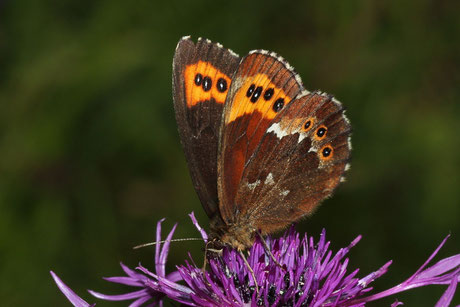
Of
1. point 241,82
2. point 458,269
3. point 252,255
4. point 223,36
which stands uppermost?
point 223,36

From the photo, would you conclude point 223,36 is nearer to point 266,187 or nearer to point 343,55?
point 343,55

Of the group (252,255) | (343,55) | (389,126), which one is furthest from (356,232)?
(252,255)

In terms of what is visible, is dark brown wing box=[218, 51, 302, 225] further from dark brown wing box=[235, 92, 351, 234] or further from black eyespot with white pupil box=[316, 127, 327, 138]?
black eyespot with white pupil box=[316, 127, 327, 138]

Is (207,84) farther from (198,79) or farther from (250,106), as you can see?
(250,106)

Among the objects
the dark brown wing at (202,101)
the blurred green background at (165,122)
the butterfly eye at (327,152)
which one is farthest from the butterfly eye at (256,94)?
the blurred green background at (165,122)

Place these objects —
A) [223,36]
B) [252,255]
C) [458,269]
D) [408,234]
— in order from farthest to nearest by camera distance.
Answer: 1. [223,36]
2. [408,234]
3. [252,255]
4. [458,269]

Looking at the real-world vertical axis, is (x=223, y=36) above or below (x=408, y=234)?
above

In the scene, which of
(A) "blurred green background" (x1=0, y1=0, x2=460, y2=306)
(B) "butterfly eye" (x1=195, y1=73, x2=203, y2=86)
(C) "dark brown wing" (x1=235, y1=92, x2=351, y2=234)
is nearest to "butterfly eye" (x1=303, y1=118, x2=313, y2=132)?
(C) "dark brown wing" (x1=235, y1=92, x2=351, y2=234)

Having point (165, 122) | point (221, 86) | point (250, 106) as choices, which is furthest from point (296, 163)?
point (165, 122)
